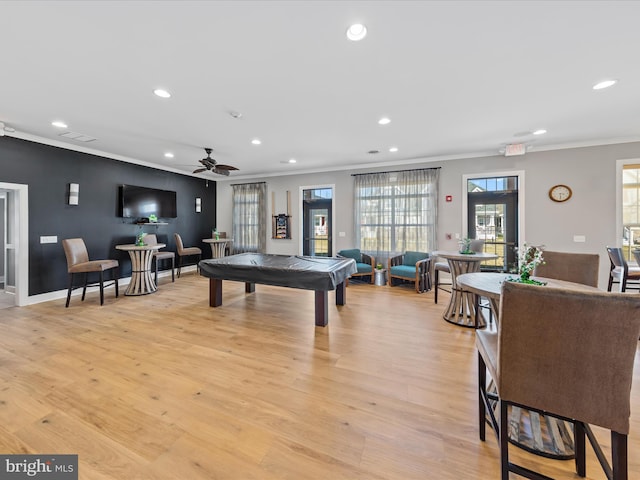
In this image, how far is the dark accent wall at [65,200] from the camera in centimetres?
430

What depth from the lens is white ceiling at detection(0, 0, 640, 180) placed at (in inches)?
70.4

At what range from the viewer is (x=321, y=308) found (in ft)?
11.0

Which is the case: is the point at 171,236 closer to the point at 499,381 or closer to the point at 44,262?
the point at 44,262

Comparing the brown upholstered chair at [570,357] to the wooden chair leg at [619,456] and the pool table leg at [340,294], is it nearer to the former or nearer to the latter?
the wooden chair leg at [619,456]

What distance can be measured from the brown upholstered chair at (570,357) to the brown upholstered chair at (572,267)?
1.72m

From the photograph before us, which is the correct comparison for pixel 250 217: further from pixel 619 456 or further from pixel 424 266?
pixel 619 456

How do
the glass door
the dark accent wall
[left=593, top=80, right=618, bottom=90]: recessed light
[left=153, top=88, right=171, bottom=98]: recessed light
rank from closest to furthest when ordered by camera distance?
[left=593, top=80, right=618, bottom=90]: recessed light, [left=153, top=88, right=171, bottom=98]: recessed light, the dark accent wall, the glass door

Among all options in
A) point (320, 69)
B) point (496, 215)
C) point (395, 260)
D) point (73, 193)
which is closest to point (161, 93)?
point (320, 69)

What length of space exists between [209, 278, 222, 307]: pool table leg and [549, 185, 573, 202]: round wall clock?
6088mm

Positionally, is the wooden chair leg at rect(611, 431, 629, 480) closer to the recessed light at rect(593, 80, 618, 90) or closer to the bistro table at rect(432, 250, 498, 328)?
the bistro table at rect(432, 250, 498, 328)

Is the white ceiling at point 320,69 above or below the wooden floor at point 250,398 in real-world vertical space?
above

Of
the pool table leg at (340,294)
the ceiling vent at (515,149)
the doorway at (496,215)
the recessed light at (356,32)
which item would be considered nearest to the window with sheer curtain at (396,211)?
the doorway at (496,215)

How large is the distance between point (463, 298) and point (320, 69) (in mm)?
3198

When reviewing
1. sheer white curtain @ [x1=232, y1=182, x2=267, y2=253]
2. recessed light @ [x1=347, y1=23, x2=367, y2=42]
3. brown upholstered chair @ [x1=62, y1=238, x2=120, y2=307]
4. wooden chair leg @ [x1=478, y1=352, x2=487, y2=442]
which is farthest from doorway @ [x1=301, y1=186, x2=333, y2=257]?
wooden chair leg @ [x1=478, y1=352, x2=487, y2=442]
